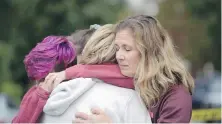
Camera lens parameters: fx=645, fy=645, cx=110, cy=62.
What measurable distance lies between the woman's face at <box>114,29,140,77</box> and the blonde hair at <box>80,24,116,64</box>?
70 mm

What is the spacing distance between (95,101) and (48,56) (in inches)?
21.7

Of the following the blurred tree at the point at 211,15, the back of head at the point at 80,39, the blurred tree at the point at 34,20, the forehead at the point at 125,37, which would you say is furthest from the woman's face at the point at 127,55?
the blurred tree at the point at 211,15

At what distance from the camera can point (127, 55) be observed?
277cm

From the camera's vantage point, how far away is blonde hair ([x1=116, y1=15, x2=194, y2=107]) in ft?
8.98

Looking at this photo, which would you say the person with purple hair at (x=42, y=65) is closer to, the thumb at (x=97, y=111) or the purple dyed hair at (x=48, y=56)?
the purple dyed hair at (x=48, y=56)

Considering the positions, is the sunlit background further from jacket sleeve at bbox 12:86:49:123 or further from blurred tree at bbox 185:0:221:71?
jacket sleeve at bbox 12:86:49:123

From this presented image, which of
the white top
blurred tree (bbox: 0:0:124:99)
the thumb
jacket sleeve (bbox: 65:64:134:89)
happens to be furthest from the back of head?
blurred tree (bbox: 0:0:124:99)

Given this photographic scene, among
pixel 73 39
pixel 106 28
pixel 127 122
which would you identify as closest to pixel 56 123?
pixel 127 122

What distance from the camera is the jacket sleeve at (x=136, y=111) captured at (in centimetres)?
269

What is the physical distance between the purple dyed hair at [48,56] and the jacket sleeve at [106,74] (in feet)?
1.09

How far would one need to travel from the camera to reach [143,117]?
2730 millimetres

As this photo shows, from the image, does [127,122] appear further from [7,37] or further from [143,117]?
[7,37]

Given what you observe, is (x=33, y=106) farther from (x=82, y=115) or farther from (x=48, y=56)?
(x=82, y=115)

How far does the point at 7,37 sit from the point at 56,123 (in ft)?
23.7
